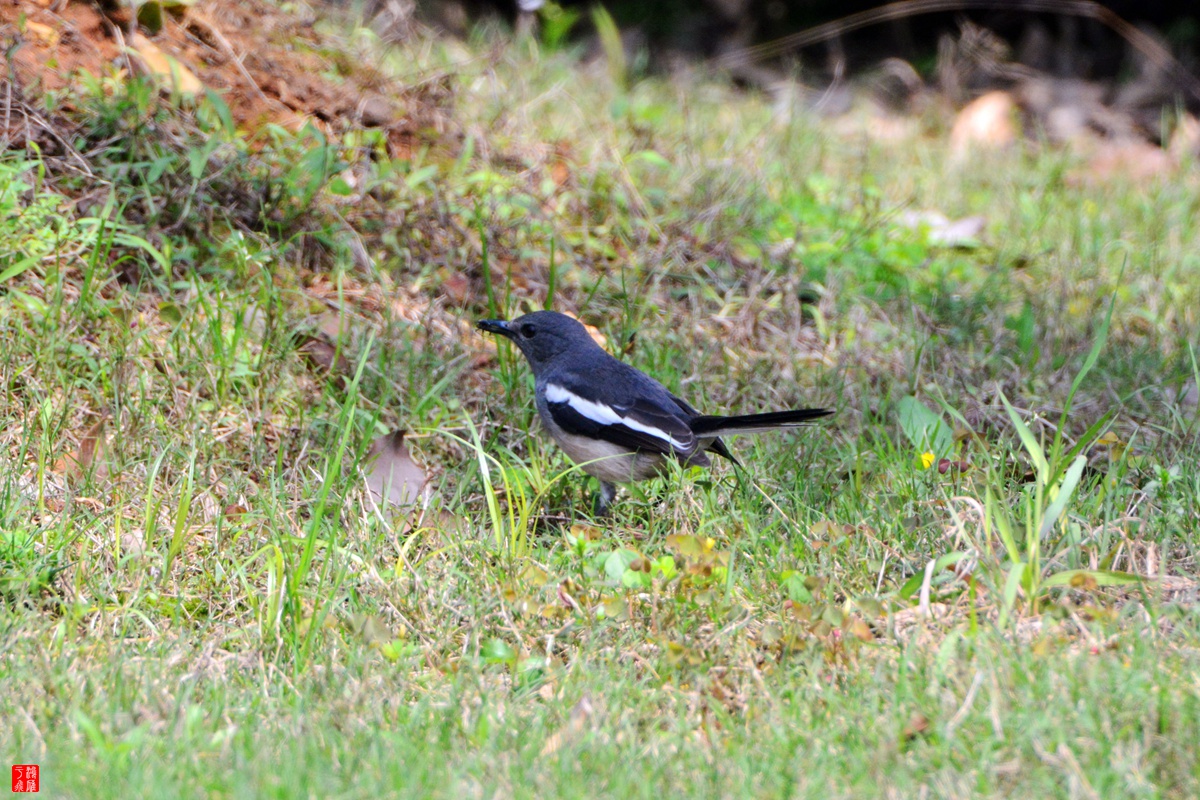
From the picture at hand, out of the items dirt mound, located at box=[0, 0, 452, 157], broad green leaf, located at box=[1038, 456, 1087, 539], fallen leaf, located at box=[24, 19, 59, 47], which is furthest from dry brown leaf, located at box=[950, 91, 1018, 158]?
fallen leaf, located at box=[24, 19, 59, 47]

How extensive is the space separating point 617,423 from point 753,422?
567mm

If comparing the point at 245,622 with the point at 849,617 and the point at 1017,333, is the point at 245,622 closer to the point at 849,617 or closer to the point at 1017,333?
the point at 849,617

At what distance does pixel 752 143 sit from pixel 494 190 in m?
1.79

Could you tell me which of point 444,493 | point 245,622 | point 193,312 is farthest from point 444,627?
point 193,312

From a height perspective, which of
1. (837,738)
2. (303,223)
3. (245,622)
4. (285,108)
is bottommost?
(245,622)

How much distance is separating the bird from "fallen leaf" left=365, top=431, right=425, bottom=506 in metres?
0.56

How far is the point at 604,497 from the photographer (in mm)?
4387

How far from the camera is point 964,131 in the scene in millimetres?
8625

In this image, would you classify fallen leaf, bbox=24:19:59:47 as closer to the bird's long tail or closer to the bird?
the bird

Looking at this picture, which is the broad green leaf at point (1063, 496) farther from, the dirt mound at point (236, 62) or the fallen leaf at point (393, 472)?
the dirt mound at point (236, 62)

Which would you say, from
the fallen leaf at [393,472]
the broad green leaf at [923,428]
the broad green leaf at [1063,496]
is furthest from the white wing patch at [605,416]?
the broad green leaf at [1063,496]

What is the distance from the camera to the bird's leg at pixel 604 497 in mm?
4348

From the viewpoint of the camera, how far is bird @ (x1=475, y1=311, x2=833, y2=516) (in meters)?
4.26

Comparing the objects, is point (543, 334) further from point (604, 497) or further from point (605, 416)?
point (604, 497)
